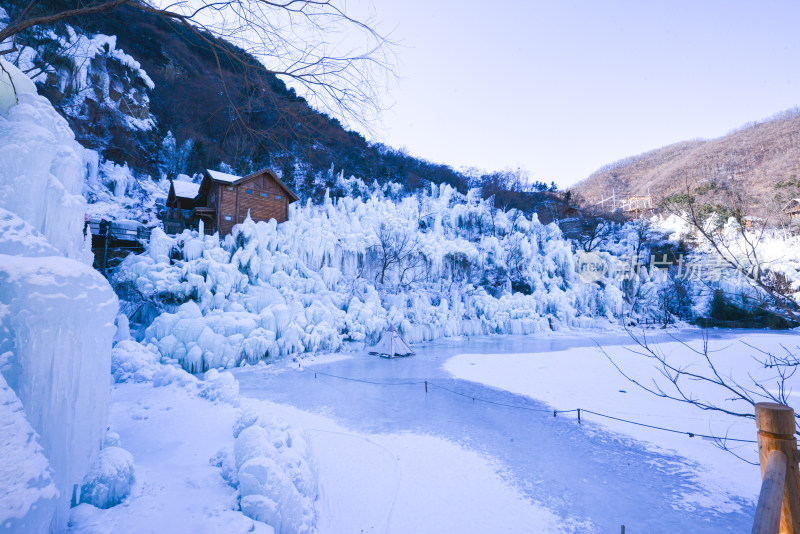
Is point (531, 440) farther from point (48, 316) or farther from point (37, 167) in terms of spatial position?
point (37, 167)

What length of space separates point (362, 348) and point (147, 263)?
7.72m

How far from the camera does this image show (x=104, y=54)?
1738 cm

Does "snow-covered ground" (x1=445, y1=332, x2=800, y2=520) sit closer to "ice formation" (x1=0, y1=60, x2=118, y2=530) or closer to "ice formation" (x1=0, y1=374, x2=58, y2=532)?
"ice formation" (x1=0, y1=374, x2=58, y2=532)

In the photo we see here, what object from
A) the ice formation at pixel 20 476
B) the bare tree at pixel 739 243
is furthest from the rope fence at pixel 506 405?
the ice formation at pixel 20 476

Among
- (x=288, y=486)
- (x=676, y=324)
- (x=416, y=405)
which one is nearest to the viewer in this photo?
(x=288, y=486)

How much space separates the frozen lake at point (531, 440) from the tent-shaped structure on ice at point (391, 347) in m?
1.72

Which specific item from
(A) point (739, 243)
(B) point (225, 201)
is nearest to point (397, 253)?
(B) point (225, 201)

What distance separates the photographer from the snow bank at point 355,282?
392 inches

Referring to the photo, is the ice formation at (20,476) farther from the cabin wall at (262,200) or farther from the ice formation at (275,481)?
the cabin wall at (262,200)

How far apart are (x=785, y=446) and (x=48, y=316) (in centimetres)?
329

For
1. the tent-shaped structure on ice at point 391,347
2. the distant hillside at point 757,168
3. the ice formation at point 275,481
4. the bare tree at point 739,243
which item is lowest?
the tent-shaped structure on ice at point 391,347

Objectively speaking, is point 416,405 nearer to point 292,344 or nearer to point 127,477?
point 127,477

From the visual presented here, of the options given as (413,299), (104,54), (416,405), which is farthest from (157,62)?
(416,405)

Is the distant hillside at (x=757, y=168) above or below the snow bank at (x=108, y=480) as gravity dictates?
above
